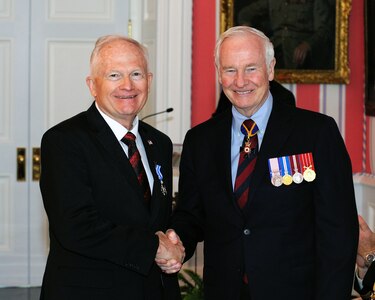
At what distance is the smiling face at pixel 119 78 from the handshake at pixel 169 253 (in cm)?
51

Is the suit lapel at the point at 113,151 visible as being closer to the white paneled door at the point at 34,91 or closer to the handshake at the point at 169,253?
the handshake at the point at 169,253

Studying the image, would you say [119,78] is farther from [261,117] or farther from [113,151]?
[261,117]

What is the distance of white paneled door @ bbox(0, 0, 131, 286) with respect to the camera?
688 centimetres

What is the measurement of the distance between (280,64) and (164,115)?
41.2 inches

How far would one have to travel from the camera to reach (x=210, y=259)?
10.1 feet

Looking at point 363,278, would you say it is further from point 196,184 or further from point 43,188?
point 43,188

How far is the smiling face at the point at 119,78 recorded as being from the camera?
302 cm

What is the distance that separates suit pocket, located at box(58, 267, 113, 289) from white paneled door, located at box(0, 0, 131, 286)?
13.5 ft

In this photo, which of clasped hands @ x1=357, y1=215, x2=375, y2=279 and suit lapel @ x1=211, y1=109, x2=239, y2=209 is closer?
suit lapel @ x1=211, y1=109, x2=239, y2=209

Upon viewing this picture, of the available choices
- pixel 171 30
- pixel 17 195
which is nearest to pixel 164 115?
pixel 171 30

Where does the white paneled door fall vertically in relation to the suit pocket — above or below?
above

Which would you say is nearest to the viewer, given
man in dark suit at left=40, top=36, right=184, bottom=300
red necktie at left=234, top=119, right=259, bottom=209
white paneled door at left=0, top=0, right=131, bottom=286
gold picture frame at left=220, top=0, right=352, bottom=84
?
man in dark suit at left=40, top=36, right=184, bottom=300

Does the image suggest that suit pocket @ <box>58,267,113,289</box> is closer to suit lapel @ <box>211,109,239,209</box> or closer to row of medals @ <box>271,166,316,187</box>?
suit lapel @ <box>211,109,239,209</box>

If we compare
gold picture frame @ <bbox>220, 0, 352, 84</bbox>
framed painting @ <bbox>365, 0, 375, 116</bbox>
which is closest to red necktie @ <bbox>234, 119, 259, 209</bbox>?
framed painting @ <bbox>365, 0, 375, 116</bbox>
